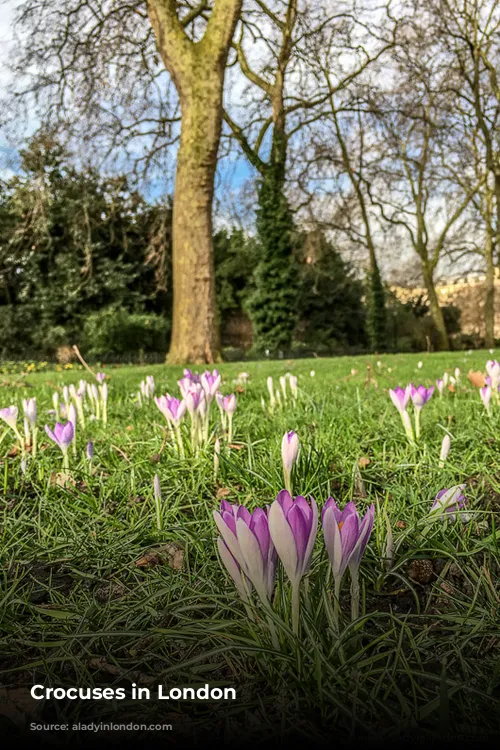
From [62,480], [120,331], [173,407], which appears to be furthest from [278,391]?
[120,331]

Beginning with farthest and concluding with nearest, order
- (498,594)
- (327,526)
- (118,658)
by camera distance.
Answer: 1. (498,594)
2. (118,658)
3. (327,526)

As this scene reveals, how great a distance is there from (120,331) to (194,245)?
7.62 metres

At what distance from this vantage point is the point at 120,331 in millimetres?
19141

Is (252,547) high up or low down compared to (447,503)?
up

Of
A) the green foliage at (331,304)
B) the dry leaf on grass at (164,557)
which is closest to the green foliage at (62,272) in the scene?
the green foliage at (331,304)

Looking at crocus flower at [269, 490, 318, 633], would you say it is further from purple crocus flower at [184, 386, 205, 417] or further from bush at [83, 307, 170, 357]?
bush at [83, 307, 170, 357]

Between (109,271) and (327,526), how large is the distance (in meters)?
21.5

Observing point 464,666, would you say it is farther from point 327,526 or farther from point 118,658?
point 118,658

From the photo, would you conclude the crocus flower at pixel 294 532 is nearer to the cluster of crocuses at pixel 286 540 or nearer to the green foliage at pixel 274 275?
the cluster of crocuses at pixel 286 540

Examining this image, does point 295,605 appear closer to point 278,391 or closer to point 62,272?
point 278,391

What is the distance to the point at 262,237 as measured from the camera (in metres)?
21.3

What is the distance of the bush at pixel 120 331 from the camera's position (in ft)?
62.5

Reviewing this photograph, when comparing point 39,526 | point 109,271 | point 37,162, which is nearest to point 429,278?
point 109,271

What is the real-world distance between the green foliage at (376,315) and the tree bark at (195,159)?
14.9m
